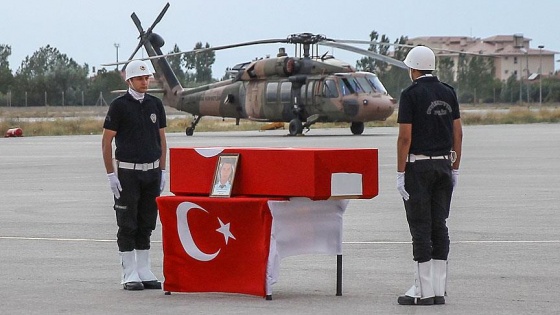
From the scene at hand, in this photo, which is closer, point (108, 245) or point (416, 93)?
point (416, 93)

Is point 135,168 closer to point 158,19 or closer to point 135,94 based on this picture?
point 135,94

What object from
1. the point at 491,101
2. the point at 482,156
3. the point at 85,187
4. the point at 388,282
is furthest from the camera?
the point at 491,101

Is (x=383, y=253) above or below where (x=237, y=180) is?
below

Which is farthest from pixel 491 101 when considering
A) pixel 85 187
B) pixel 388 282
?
pixel 388 282

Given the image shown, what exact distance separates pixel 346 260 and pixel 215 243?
237 centimetres

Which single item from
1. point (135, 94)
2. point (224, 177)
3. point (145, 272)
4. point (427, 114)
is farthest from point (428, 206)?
point (135, 94)

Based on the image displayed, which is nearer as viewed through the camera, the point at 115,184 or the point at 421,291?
the point at 421,291

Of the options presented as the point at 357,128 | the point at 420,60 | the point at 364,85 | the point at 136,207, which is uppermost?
the point at 420,60

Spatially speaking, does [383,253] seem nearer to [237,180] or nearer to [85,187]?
[237,180]

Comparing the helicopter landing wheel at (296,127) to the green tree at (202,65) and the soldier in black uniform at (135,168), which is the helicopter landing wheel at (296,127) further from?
the green tree at (202,65)

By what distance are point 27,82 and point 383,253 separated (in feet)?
402

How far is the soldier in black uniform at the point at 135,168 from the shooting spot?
440 inches

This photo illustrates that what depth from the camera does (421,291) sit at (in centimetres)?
1009

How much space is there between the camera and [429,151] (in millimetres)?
10250
